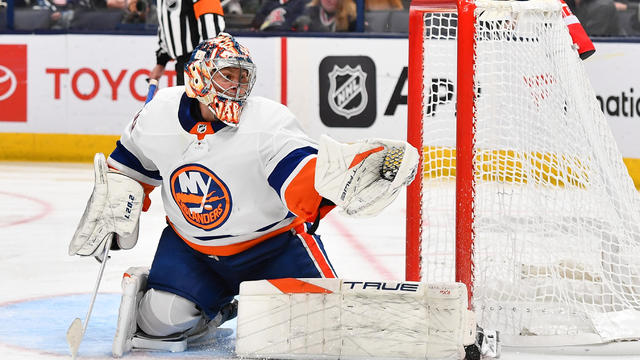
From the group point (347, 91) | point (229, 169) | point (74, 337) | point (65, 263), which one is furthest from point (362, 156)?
point (347, 91)

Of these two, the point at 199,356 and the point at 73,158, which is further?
the point at 73,158

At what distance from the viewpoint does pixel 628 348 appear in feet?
8.33

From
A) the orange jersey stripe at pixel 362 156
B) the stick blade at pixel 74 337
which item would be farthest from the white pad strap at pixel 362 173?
the stick blade at pixel 74 337

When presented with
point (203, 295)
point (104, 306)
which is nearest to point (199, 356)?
point (203, 295)

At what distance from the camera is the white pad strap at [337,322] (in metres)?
2.41

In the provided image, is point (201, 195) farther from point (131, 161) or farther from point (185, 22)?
point (185, 22)

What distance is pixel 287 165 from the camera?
235 centimetres

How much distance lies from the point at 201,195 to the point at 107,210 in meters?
0.29

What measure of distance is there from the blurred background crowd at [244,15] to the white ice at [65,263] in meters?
1.23

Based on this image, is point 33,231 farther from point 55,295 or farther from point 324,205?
point 324,205

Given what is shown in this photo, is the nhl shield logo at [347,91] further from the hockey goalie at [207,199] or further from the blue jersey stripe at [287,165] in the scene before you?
the blue jersey stripe at [287,165]

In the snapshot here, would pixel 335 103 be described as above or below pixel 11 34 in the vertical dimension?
below

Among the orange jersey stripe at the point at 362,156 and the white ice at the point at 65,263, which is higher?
the orange jersey stripe at the point at 362,156

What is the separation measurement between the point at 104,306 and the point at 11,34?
4369 millimetres
